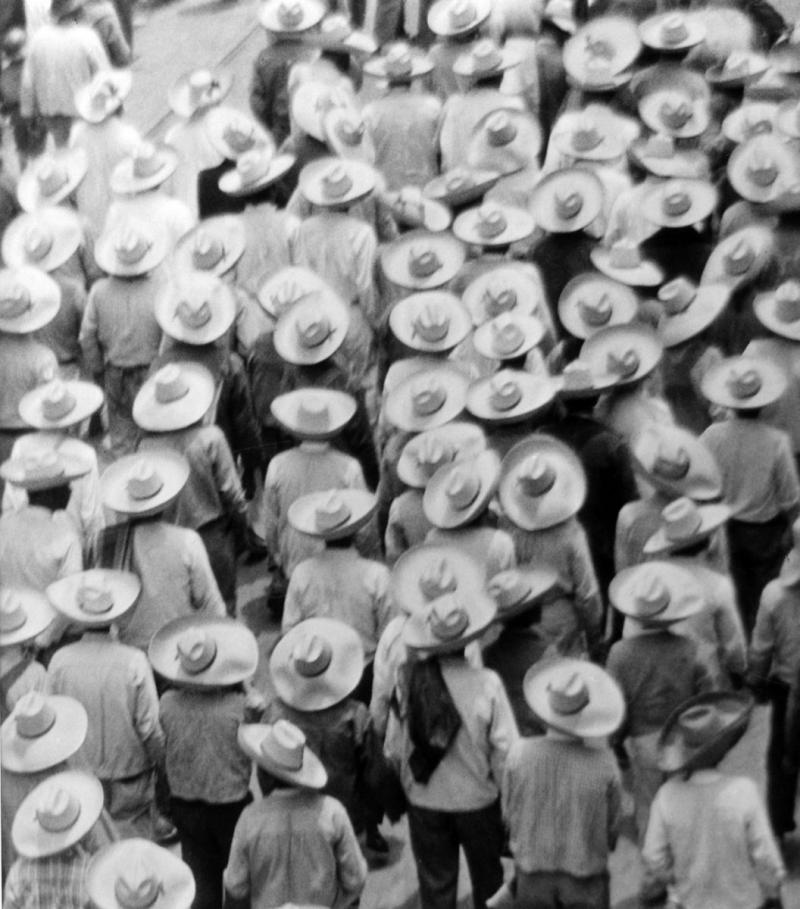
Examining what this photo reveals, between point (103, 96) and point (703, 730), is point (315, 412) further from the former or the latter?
point (103, 96)

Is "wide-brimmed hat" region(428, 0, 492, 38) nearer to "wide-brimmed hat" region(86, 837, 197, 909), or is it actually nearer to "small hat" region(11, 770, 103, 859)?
"small hat" region(11, 770, 103, 859)

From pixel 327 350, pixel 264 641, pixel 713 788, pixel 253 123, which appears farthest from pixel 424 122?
pixel 713 788

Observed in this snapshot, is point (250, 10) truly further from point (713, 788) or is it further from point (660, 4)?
point (713, 788)

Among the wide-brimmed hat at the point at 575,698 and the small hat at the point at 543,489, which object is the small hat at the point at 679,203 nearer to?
the small hat at the point at 543,489

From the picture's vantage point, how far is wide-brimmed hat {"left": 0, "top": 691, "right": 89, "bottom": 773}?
790cm

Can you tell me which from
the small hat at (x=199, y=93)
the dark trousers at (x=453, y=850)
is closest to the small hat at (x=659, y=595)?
the dark trousers at (x=453, y=850)

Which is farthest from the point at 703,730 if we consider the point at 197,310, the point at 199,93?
the point at 199,93

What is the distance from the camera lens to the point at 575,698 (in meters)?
7.59

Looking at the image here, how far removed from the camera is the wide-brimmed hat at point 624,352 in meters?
9.59

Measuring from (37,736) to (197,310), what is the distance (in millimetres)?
3117

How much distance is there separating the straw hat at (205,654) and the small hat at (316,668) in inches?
5.5

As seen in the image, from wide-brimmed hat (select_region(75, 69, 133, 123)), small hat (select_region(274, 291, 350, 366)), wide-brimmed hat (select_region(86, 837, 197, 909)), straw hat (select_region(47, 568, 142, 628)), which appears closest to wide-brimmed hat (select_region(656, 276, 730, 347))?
small hat (select_region(274, 291, 350, 366))

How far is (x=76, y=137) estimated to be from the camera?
13.1 meters

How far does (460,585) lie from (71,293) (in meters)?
3.88
